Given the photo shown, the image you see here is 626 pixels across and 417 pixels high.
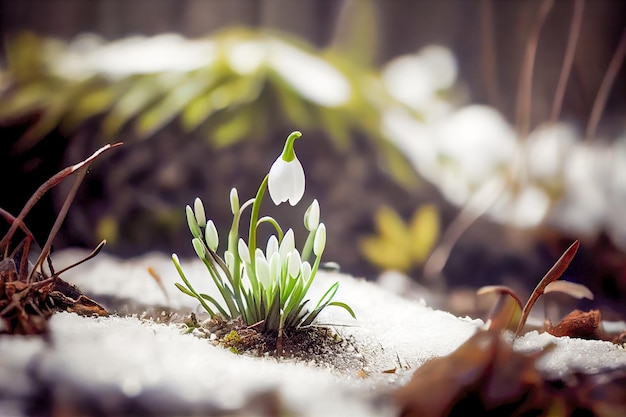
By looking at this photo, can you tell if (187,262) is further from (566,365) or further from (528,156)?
(528,156)

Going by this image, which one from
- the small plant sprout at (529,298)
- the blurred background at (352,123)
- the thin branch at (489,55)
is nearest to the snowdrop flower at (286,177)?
the small plant sprout at (529,298)

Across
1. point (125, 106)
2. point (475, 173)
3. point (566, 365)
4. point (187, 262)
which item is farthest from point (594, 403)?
point (125, 106)

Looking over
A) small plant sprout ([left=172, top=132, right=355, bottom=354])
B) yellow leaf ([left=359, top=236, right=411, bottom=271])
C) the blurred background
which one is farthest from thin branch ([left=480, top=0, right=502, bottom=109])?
small plant sprout ([left=172, top=132, right=355, bottom=354])

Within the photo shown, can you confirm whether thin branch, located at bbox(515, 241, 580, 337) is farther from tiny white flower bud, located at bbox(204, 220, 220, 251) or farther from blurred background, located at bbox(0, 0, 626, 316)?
blurred background, located at bbox(0, 0, 626, 316)

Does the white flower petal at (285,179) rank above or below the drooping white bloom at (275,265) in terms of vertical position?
above

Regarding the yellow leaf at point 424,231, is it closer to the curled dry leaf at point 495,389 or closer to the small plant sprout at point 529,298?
the small plant sprout at point 529,298
